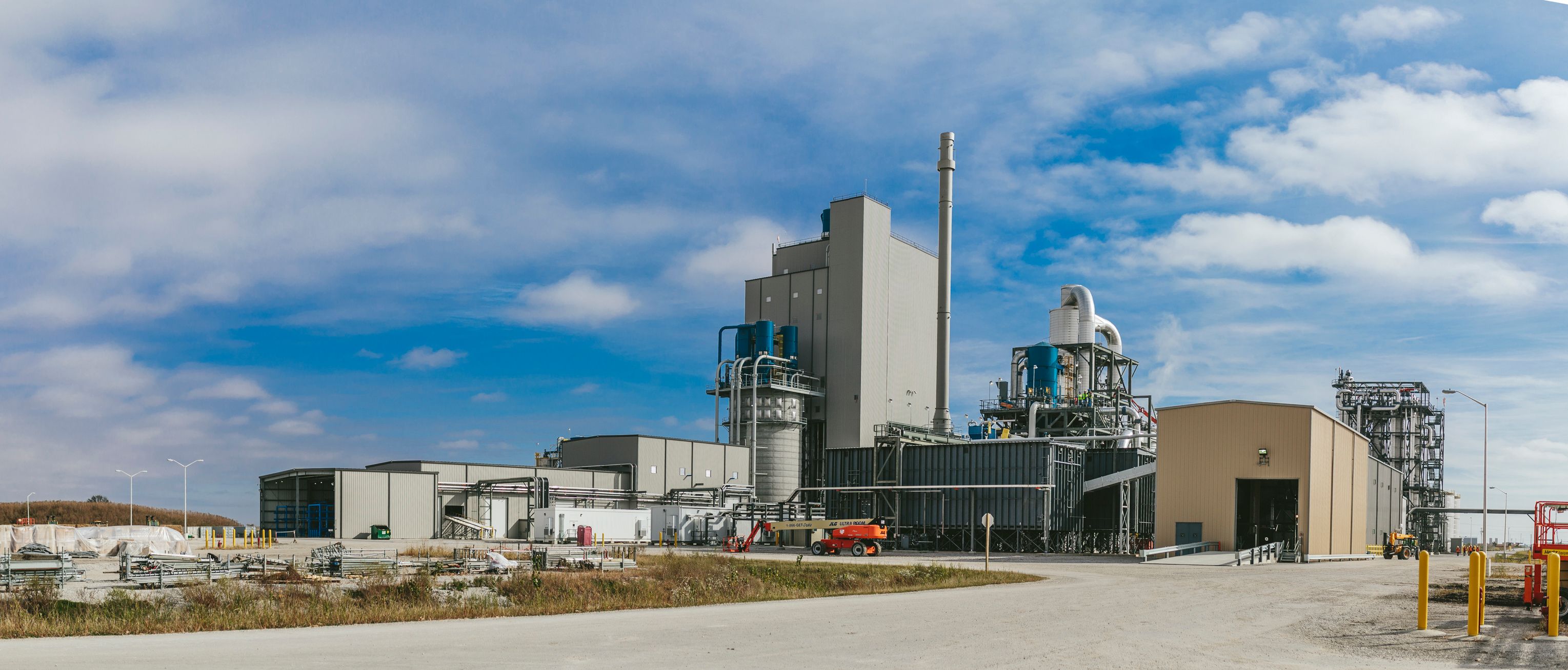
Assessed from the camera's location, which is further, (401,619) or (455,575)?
(455,575)

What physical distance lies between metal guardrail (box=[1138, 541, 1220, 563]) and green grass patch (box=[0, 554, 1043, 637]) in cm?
1857

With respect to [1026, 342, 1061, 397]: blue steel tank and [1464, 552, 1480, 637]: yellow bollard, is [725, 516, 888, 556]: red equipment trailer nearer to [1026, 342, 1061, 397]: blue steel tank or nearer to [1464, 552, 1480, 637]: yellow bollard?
[1026, 342, 1061, 397]: blue steel tank

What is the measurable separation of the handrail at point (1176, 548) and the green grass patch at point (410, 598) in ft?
60.8

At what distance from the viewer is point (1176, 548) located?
4853 cm

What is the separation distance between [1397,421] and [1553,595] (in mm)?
87767

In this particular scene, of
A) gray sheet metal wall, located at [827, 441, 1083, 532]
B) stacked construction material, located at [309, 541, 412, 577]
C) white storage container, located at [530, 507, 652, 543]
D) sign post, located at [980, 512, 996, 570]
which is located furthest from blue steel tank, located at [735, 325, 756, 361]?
stacked construction material, located at [309, 541, 412, 577]

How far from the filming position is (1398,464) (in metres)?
95.3

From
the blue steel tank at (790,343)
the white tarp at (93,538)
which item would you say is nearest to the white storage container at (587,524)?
the white tarp at (93,538)

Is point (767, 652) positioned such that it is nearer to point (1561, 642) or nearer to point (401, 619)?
point (401, 619)

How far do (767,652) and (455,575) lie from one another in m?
16.8

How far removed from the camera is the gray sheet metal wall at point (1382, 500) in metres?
74.1

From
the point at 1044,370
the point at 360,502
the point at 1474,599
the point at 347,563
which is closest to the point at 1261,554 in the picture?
the point at 1044,370

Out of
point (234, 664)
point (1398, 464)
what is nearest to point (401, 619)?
point (234, 664)

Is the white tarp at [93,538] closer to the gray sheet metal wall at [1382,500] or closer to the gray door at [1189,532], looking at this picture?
the gray door at [1189,532]
